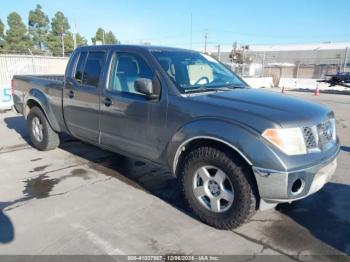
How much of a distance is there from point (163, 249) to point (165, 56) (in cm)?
233

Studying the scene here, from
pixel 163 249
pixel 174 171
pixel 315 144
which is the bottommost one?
pixel 163 249

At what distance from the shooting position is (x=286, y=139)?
284cm

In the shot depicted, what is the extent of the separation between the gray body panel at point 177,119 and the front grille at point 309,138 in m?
0.08

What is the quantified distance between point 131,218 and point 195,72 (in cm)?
200

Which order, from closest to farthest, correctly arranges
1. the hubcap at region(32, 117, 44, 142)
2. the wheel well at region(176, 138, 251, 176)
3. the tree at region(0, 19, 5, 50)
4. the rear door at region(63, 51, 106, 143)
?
the wheel well at region(176, 138, 251, 176)
the rear door at region(63, 51, 106, 143)
the hubcap at region(32, 117, 44, 142)
the tree at region(0, 19, 5, 50)

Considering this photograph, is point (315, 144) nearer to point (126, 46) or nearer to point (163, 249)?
point (163, 249)

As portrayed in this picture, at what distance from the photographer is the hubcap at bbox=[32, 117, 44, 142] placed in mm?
5890

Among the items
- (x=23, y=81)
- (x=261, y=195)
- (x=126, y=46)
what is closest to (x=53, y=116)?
(x=23, y=81)

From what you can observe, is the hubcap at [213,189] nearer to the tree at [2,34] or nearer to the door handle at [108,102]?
the door handle at [108,102]

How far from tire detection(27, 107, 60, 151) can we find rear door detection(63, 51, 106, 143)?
2.68 ft

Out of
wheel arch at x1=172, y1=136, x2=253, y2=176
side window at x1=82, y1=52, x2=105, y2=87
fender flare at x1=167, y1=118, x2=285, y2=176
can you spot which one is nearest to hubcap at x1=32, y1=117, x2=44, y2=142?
side window at x1=82, y1=52, x2=105, y2=87

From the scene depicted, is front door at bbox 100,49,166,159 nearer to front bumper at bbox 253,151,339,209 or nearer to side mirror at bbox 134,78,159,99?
side mirror at bbox 134,78,159,99

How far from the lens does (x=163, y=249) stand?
2.99m

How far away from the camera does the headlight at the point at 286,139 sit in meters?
2.83
